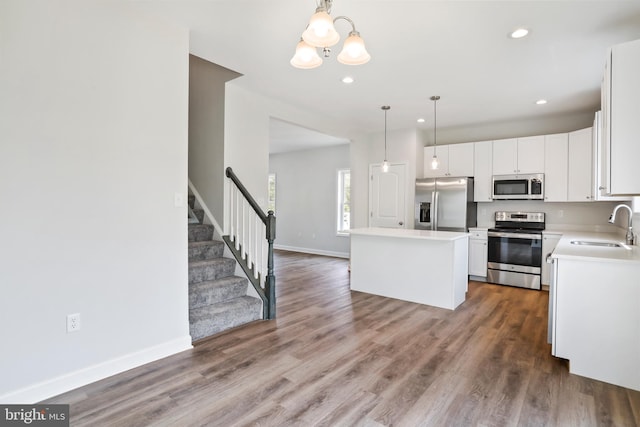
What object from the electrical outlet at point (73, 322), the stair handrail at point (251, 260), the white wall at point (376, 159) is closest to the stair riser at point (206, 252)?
the stair handrail at point (251, 260)

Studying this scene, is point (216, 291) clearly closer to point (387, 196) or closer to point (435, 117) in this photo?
point (387, 196)

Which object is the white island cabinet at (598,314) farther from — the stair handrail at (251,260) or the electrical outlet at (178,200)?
the electrical outlet at (178,200)

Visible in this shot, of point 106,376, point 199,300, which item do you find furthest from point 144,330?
point 199,300

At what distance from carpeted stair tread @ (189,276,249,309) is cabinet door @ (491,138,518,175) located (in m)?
4.34

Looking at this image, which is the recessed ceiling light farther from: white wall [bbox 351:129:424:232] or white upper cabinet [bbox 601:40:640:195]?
white wall [bbox 351:129:424:232]

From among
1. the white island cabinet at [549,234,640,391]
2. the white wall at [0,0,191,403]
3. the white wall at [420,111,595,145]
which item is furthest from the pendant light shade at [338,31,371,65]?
the white wall at [420,111,595,145]

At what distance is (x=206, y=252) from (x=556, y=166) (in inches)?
198

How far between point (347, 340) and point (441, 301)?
1534mm

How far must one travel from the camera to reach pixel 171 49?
2.71m

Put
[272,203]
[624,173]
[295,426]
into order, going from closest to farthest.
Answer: [295,426]
[624,173]
[272,203]

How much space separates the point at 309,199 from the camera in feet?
28.1

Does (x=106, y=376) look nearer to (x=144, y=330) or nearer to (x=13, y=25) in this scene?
(x=144, y=330)

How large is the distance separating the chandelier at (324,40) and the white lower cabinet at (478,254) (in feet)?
13.8

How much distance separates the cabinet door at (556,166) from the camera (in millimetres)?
4902
